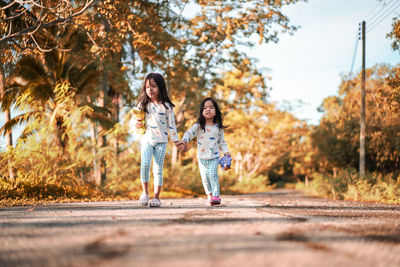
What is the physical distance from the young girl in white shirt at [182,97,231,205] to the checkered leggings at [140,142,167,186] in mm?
540

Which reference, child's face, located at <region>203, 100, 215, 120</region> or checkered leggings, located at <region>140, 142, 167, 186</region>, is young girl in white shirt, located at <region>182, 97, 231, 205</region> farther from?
checkered leggings, located at <region>140, 142, 167, 186</region>

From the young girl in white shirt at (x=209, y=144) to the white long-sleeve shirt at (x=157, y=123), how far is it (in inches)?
16.3

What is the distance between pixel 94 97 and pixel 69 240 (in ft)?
44.3

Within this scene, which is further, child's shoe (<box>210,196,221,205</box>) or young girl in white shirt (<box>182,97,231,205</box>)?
young girl in white shirt (<box>182,97,231,205</box>)

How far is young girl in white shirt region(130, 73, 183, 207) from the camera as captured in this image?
18.4ft

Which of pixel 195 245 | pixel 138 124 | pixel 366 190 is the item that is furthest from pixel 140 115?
pixel 366 190

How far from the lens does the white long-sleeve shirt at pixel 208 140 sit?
619cm

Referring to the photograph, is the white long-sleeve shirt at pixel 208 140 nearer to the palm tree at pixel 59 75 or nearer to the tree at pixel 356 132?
the palm tree at pixel 59 75

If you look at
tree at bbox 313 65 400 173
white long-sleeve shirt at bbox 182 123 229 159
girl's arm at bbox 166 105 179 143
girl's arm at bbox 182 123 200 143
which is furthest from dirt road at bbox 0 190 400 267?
tree at bbox 313 65 400 173

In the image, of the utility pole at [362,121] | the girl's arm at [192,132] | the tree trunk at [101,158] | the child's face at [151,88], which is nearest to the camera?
the child's face at [151,88]

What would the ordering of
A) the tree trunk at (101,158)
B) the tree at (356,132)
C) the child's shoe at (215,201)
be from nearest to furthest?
the child's shoe at (215,201)
the tree trunk at (101,158)
the tree at (356,132)

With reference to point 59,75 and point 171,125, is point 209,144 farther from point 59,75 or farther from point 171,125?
point 59,75

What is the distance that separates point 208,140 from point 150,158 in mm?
1163

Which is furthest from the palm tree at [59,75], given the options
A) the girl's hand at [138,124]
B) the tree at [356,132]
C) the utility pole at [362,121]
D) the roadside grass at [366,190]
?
the tree at [356,132]
